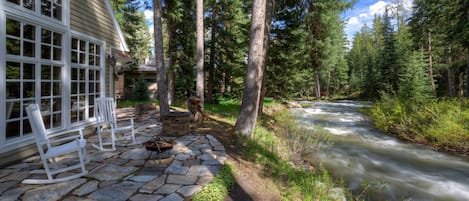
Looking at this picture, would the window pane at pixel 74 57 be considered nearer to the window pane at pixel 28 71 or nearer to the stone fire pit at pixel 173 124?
the window pane at pixel 28 71

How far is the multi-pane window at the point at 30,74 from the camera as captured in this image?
3.69 metres

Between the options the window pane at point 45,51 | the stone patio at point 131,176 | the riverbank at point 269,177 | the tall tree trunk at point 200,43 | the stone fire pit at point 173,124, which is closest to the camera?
the stone patio at point 131,176

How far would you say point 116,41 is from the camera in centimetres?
690

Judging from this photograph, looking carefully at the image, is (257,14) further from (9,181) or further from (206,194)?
(9,181)

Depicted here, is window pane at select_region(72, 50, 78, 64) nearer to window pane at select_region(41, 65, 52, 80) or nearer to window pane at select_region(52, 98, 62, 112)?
window pane at select_region(41, 65, 52, 80)

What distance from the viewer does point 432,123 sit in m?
7.70

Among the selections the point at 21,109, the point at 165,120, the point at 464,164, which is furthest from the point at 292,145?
the point at 21,109

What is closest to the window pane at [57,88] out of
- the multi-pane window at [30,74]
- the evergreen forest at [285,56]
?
the multi-pane window at [30,74]

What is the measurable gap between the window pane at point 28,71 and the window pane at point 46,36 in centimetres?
55

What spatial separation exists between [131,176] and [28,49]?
2822 millimetres

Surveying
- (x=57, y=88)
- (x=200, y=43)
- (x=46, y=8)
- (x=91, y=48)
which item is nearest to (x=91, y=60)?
(x=91, y=48)

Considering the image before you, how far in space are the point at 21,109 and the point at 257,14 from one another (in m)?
4.82

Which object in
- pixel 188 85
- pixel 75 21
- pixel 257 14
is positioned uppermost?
pixel 257 14

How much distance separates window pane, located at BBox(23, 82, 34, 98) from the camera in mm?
3930
